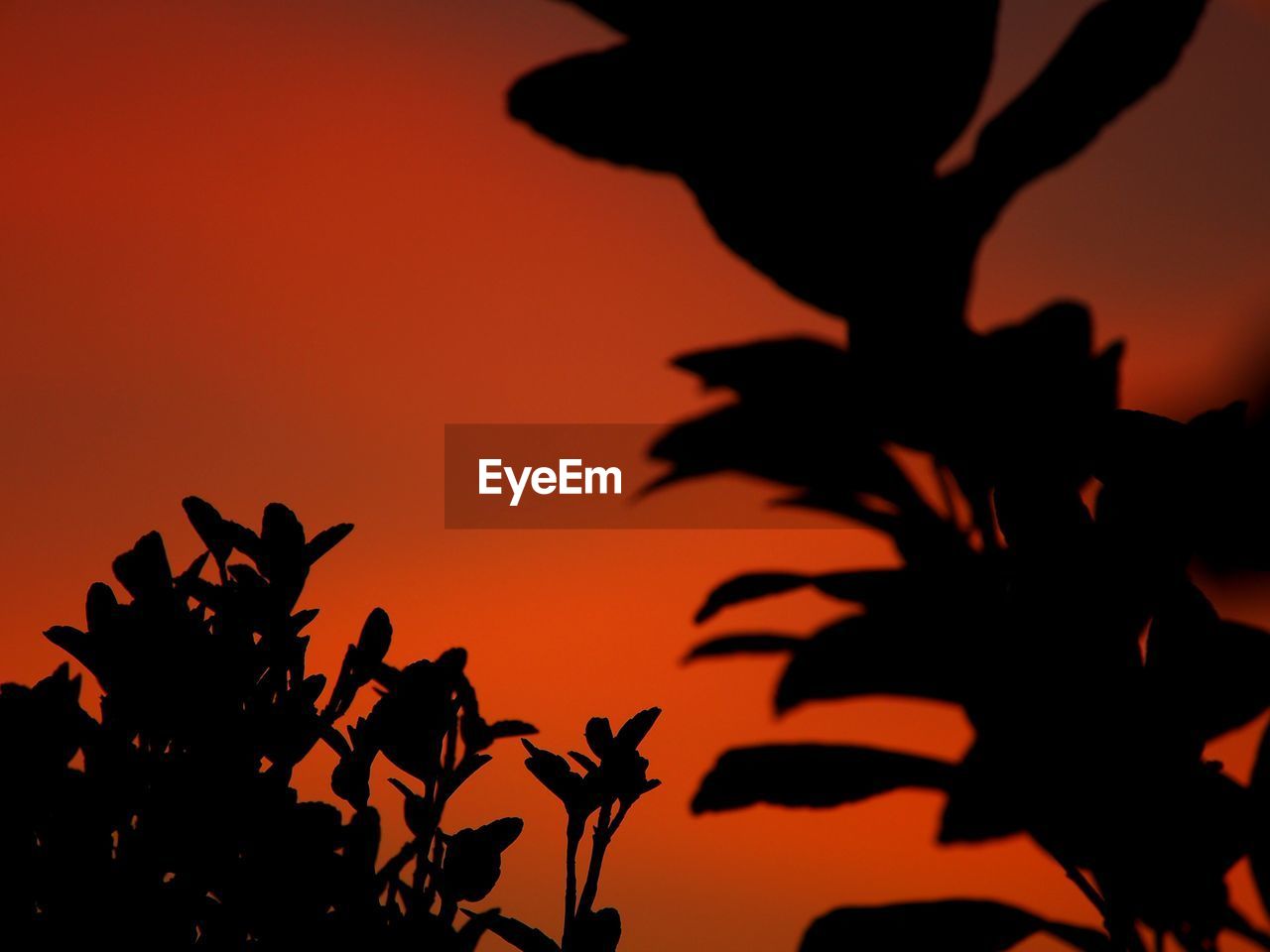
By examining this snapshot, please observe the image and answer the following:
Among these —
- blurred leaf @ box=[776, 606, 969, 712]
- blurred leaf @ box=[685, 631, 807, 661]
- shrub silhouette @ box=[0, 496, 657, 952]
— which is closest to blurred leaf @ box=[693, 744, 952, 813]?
blurred leaf @ box=[776, 606, 969, 712]

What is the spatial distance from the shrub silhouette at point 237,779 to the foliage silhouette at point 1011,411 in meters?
0.76

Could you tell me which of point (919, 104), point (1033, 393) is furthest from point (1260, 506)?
point (919, 104)

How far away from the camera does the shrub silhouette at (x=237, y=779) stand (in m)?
0.94

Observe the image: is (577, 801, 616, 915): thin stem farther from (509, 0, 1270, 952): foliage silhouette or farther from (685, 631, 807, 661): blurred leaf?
(685, 631, 807, 661): blurred leaf

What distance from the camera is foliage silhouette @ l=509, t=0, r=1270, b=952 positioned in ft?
5.17

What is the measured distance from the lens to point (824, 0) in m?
1.58

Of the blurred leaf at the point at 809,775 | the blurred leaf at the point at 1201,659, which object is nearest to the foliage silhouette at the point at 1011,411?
the blurred leaf at the point at 1201,659

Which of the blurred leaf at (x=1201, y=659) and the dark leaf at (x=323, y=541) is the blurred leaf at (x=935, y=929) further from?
the dark leaf at (x=323, y=541)

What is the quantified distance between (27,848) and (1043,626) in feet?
4.32

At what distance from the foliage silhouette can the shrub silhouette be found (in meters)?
0.76

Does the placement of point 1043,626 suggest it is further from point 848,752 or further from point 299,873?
point 299,873

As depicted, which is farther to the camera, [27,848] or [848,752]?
[848,752]

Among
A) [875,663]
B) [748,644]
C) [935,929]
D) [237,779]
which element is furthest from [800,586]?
[237,779]

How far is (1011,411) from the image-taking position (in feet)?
5.21
